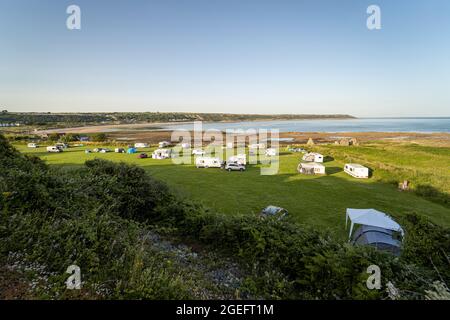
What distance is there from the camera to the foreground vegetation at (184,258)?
397 cm

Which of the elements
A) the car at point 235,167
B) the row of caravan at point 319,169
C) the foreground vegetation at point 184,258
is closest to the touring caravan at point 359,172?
the row of caravan at point 319,169

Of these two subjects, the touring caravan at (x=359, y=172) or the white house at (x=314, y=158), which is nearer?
the touring caravan at (x=359, y=172)

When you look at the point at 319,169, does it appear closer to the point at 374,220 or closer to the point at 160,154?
the point at 374,220

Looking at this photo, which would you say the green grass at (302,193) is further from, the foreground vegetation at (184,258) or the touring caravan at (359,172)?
the foreground vegetation at (184,258)

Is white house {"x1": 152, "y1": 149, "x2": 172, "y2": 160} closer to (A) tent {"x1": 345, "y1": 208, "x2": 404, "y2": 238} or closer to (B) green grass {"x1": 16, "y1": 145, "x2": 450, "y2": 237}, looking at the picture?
(B) green grass {"x1": 16, "y1": 145, "x2": 450, "y2": 237}

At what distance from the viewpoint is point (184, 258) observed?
6367 millimetres

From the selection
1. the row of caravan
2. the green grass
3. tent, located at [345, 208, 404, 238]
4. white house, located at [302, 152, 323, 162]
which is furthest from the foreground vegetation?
white house, located at [302, 152, 323, 162]

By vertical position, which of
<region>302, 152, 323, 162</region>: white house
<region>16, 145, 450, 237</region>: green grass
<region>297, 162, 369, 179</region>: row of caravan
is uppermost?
<region>302, 152, 323, 162</region>: white house

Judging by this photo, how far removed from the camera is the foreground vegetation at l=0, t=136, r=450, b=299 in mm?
3967

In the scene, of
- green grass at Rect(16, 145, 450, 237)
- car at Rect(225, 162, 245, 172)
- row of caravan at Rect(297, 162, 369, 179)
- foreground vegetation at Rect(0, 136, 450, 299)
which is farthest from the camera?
car at Rect(225, 162, 245, 172)

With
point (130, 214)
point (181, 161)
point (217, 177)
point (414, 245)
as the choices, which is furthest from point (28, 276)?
point (181, 161)

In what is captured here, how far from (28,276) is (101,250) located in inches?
54.4
